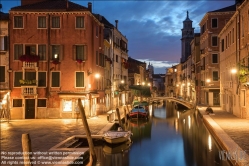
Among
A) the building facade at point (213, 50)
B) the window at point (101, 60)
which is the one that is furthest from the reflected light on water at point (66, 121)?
the building facade at point (213, 50)

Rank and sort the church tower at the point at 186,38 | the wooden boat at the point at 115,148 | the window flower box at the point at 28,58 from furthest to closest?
the church tower at the point at 186,38
the window flower box at the point at 28,58
the wooden boat at the point at 115,148

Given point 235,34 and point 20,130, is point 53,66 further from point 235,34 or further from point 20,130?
point 235,34

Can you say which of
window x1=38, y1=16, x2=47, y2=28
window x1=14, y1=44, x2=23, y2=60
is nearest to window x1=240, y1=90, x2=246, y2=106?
window x1=38, y1=16, x2=47, y2=28

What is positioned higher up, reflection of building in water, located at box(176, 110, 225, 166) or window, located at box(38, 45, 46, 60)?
window, located at box(38, 45, 46, 60)

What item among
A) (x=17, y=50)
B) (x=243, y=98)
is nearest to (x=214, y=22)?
(x=243, y=98)

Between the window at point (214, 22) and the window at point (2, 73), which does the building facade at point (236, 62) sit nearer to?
the window at point (214, 22)

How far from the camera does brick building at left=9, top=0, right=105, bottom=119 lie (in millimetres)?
27938

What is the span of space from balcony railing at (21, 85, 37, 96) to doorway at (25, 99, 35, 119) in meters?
0.72

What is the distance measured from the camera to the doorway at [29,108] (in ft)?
91.9

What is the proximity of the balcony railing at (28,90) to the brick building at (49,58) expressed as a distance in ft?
0.30

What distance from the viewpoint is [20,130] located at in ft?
69.2

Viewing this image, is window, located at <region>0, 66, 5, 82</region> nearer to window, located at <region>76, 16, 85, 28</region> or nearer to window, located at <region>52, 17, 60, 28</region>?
window, located at <region>52, 17, 60, 28</region>

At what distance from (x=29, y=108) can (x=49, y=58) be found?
4948mm

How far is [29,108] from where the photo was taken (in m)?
28.1
